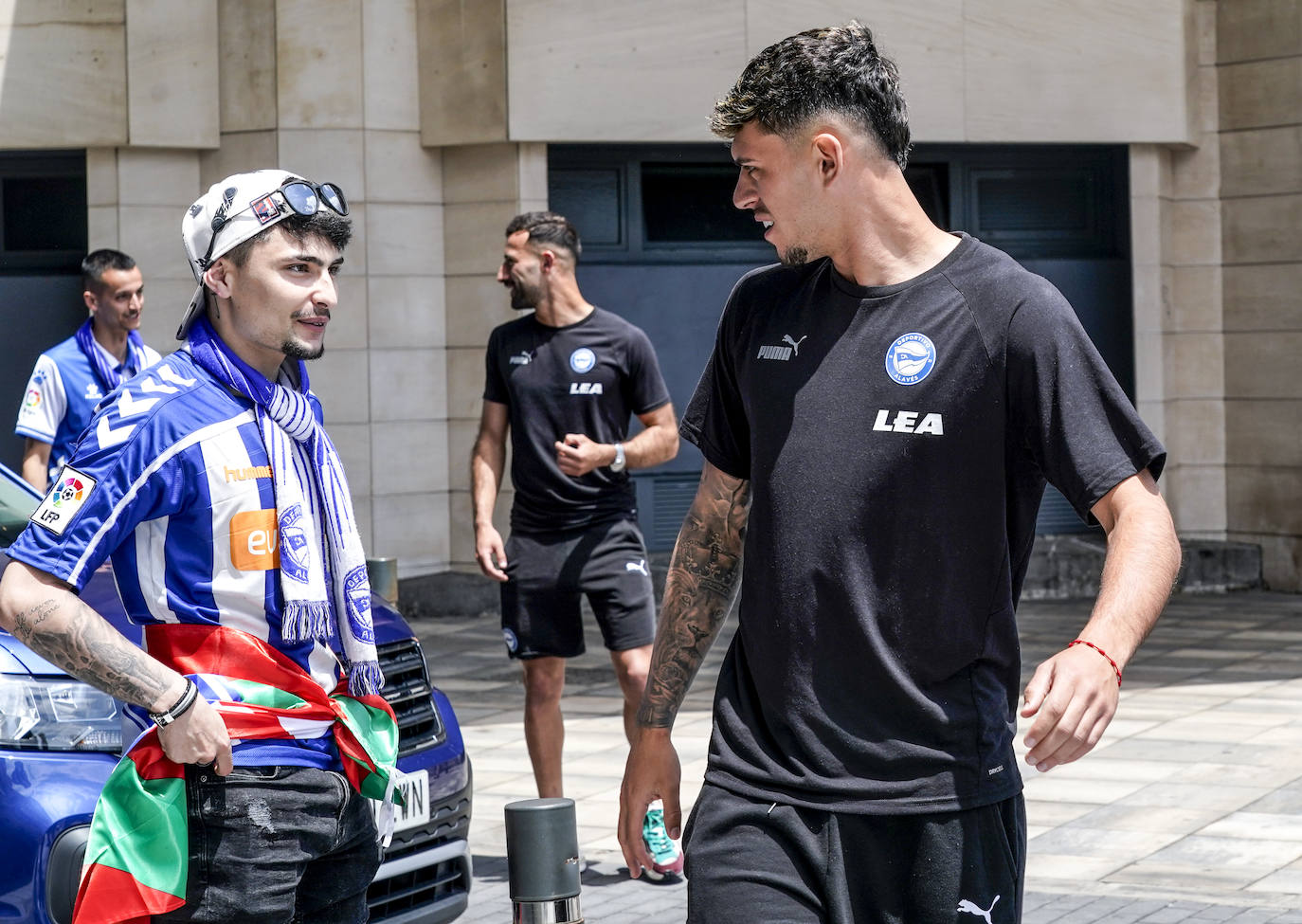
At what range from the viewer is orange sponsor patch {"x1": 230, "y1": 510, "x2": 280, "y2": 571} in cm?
347

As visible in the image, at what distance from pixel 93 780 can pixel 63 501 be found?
3.92ft

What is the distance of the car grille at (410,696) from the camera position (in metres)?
5.42

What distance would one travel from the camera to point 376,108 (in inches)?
510

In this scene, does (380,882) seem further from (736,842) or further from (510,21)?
(510,21)

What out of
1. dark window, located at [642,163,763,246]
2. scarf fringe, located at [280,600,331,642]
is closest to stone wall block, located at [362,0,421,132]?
dark window, located at [642,163,763,246]

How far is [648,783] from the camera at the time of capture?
11.3 ft

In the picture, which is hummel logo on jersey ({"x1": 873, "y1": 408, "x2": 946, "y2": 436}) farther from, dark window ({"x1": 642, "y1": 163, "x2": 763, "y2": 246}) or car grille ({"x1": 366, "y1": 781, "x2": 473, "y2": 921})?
dark window ({"x1": 642, "y1": 163, "x2": 763, "y2": 246})

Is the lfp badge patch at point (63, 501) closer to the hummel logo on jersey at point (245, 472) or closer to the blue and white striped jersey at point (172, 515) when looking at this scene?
the blue and white striped jersey at point (172, 515)

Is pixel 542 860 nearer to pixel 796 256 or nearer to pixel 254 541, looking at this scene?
pixel 254 541

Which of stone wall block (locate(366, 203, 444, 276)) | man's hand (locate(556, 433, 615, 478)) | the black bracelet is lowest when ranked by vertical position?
the black bracelet

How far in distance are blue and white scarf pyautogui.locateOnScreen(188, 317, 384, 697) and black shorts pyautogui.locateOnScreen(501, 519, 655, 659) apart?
3.13m

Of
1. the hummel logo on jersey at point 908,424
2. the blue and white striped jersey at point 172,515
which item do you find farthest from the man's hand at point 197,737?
the hummel logo on jersey at point 908,424

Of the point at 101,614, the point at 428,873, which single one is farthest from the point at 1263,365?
the point at 101,614

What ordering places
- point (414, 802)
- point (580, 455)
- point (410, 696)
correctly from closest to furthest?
point (414, 802), point (410, 696), point (580, 455)
